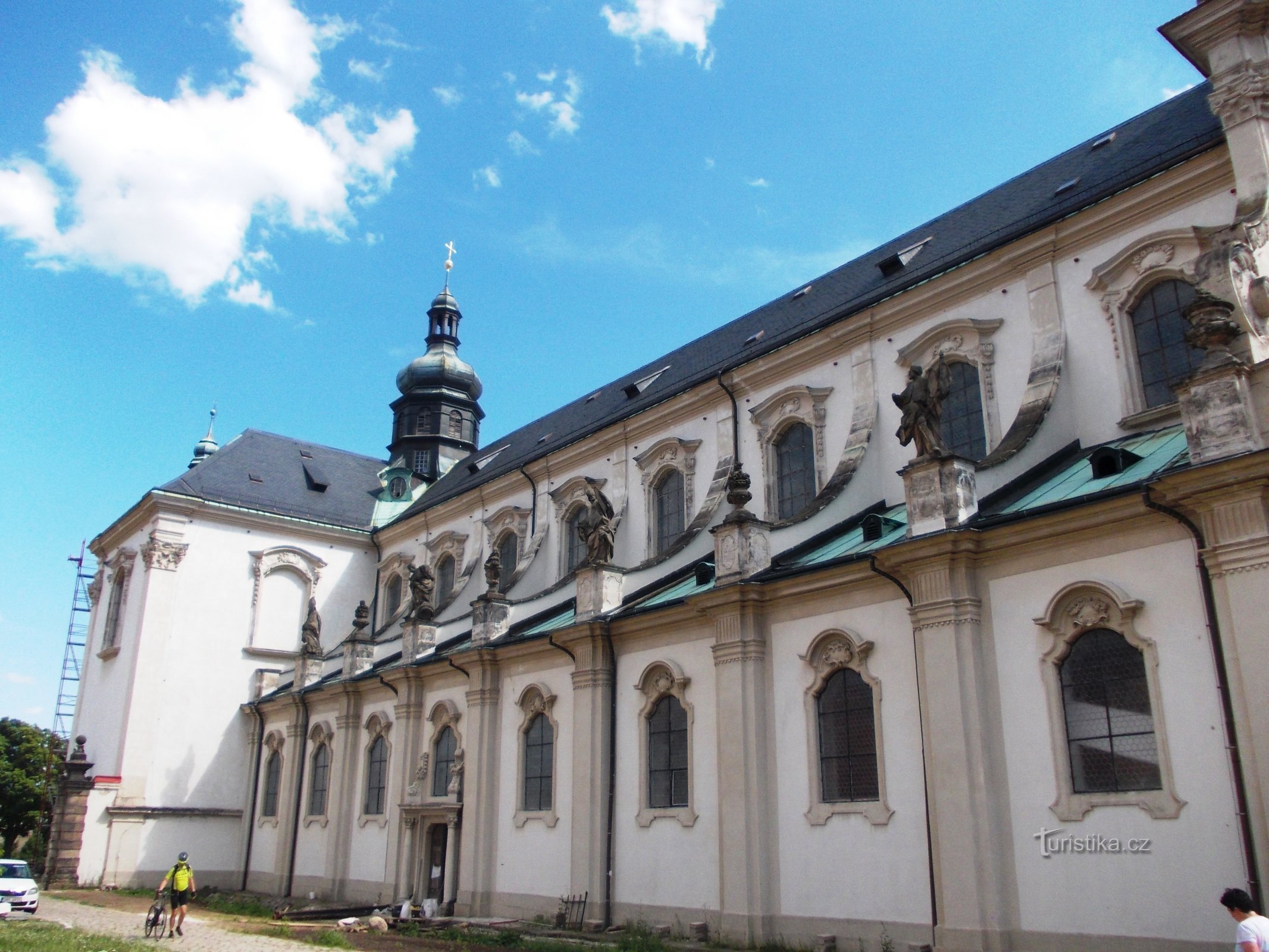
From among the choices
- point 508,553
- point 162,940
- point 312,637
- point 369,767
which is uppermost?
point 508,553

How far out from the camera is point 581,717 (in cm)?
1906

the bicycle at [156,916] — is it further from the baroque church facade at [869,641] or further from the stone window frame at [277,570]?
the stone window frame at [277,570]

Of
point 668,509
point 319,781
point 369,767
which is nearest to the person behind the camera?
point 668,509

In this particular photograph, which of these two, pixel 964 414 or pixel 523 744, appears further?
pixel 523 744

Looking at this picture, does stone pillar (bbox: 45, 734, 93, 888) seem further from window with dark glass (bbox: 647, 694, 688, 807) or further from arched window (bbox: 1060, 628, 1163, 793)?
arched window (bbox: 1060, 628, 1163, 793)

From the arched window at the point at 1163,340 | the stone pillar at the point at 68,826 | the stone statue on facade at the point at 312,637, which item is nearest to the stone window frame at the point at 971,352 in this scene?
the arched window at the point at 1163,340

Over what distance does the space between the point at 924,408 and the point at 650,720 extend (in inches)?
283

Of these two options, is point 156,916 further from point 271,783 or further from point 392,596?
point 392,596

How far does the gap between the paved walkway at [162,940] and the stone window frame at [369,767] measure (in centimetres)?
418

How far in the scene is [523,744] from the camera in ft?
68.2

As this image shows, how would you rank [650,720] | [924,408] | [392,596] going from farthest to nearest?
1. [392,596]
2. [650,720]
3. [924,408]

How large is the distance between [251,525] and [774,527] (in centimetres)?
2155

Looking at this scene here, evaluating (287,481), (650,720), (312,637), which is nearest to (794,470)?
(650,720)

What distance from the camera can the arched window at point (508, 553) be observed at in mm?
27719
